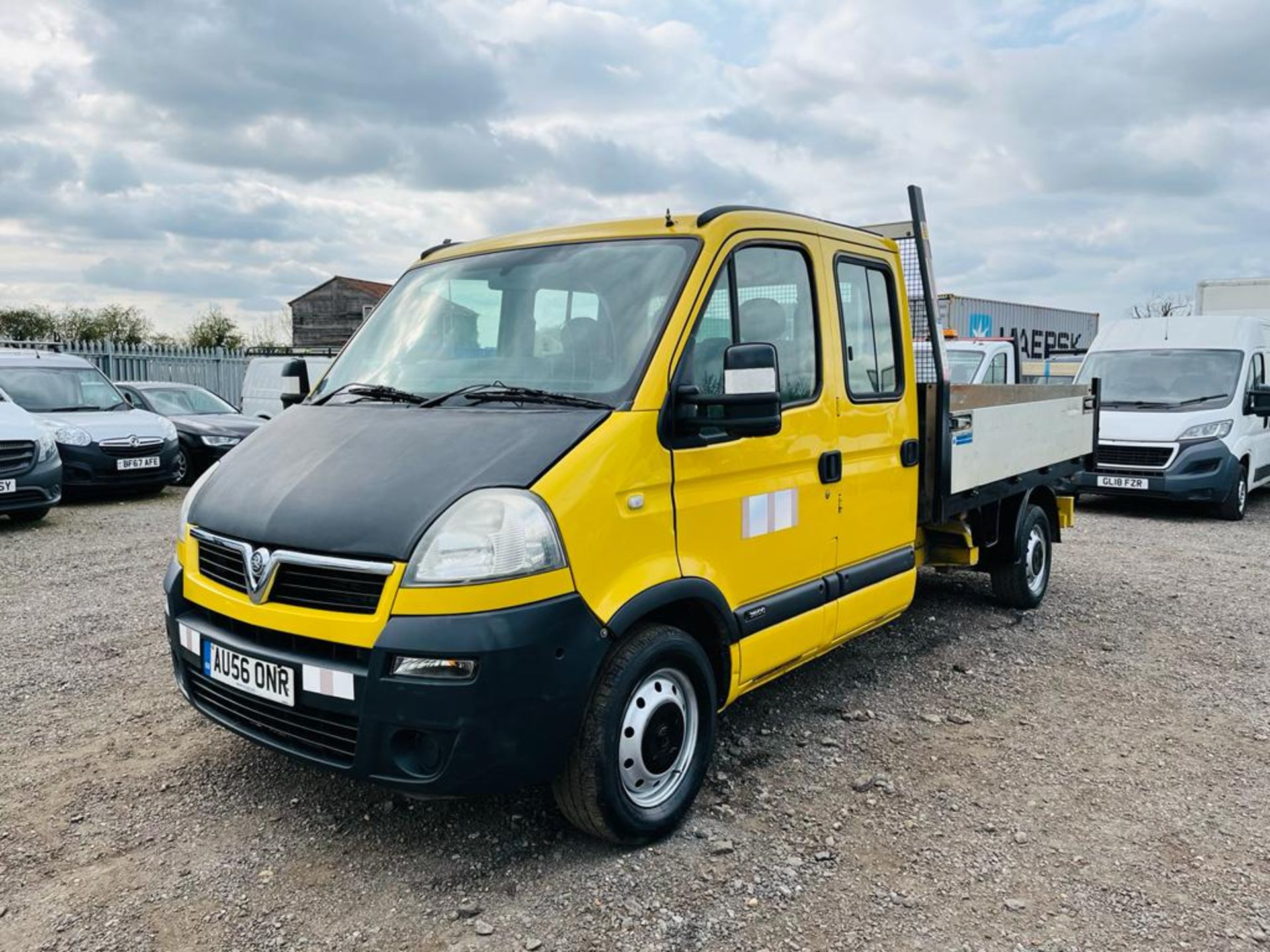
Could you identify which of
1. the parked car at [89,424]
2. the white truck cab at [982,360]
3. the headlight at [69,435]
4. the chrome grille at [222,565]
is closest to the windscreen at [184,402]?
the parked car at [89,424]

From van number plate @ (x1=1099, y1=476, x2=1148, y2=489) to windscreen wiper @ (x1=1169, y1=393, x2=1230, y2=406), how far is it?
3.60ft

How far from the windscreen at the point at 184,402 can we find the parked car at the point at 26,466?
4.12m

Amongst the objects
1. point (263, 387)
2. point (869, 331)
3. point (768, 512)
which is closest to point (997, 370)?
Answer: point (869, 331)

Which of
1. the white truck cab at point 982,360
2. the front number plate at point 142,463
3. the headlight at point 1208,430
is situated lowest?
the front number plate at point 142,463

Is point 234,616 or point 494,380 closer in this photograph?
point 234,616

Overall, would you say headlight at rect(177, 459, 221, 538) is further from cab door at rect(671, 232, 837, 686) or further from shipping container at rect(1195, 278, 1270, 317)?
shipping container at rect(1195, 278, 1270, 317)

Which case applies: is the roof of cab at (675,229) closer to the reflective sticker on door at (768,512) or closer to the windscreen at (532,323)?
the windscreen at (532,323)

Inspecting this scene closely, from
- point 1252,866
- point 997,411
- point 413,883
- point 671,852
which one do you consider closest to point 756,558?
point 671,852

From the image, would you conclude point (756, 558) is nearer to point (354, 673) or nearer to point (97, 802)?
point (354, 673)

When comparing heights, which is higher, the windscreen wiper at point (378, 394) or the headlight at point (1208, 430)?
the windscreen wiper at point (378, 394)

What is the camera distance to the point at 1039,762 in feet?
13.1

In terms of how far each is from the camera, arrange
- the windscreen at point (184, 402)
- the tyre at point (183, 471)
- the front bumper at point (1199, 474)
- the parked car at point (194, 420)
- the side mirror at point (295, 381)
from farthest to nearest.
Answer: the windscreen at point (184, 402), the parked car at point (194, 420), the tyre at point (183, 471), the front bumper at point (1199, 474), the side mirror at point (295, 381)

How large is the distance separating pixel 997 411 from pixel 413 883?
162 inches

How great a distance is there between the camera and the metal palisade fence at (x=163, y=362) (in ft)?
59.5
